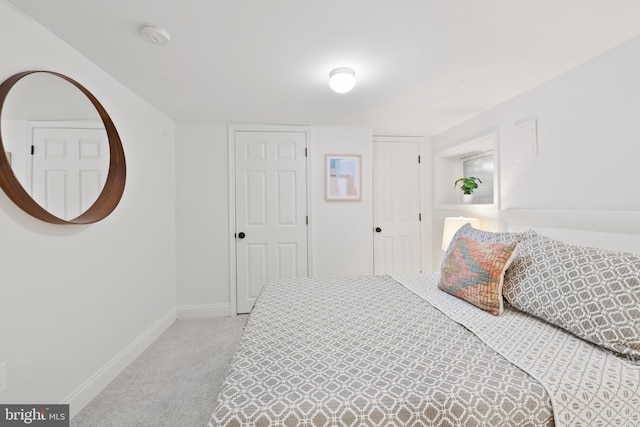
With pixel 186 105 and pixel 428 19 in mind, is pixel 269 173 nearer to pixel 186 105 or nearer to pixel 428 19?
pixel 186 105

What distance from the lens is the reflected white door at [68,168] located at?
146 cm

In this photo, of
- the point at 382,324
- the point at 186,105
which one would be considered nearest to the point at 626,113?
the point at 382,324

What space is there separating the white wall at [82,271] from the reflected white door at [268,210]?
0.80 m

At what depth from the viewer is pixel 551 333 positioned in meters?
1.25

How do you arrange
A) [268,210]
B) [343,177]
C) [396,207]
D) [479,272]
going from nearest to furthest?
1. [479,272]
2. [268,210]
3. [343,177]
4. [396,207]

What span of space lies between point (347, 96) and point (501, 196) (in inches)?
67.7

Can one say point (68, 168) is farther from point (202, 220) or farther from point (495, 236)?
point (495, 236)

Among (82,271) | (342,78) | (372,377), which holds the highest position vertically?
(342,78)

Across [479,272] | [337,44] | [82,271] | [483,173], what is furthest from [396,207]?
[82,271]

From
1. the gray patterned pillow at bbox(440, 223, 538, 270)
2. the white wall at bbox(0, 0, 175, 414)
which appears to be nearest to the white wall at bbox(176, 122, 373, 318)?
the white wall at bbox(0, 0, 175, 414)

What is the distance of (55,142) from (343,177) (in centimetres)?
258

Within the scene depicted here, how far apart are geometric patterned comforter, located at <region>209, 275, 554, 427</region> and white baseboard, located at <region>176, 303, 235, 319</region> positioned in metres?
1.96

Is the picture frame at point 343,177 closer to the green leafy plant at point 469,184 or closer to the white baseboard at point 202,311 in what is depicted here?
the green leafy plant at point 469,184

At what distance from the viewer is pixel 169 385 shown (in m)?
1.90
